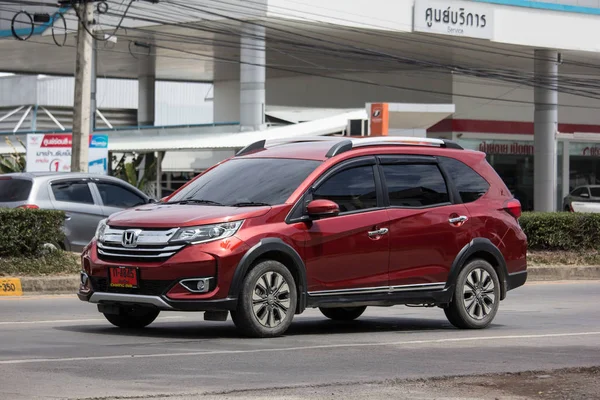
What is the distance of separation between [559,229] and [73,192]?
8526 millimetres

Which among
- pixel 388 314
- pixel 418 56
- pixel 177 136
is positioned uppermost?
pixel 418 56

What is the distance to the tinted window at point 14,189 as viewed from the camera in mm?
18875

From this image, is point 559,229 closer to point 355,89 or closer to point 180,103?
point 355,89

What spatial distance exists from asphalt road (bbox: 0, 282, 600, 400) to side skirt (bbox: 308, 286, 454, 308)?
0.30 meters

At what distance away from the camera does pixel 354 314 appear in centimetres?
1331

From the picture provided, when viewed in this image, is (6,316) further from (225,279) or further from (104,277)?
(225,279)

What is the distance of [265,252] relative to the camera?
1081 centimetres

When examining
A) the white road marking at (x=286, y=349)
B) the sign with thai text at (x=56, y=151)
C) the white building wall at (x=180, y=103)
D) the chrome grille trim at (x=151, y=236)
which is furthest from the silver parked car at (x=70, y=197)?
the white building wall at (x=180, y=103)

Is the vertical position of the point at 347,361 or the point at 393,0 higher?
the point at 393,0

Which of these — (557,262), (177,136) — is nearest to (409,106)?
(177,136)

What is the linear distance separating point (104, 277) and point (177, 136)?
30.8 meters

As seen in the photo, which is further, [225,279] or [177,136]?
[177,136]

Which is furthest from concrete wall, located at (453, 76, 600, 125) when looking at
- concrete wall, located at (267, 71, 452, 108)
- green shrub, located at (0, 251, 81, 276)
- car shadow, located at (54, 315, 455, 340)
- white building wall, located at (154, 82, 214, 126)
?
car shadow, located at (54, 315, 455, 340)

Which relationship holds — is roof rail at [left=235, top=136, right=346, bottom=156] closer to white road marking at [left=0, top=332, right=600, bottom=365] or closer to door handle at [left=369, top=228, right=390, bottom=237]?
door handle at [left=369, top=228, right=390, bottom=237]
